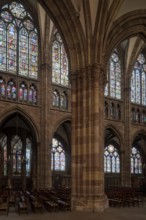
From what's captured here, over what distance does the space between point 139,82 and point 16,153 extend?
664 inches

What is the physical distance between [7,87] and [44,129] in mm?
4919

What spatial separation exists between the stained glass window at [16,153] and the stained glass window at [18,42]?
7313mm

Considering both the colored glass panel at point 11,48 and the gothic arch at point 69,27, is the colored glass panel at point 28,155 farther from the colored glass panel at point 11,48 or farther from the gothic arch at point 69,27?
the gothic arch at point 69,27

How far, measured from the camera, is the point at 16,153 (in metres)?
34.5

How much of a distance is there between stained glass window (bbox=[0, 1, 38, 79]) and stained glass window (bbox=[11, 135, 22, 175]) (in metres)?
7.31

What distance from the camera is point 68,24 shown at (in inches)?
794

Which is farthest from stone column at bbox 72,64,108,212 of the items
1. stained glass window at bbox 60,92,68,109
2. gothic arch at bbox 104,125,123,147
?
gothic arch at bbox 104,125,123,147

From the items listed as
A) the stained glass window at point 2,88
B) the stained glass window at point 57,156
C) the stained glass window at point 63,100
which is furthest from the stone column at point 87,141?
the stained glass window at point 57,156

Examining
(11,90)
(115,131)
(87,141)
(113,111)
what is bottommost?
(87,141)

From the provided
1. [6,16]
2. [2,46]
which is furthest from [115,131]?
[6,16]

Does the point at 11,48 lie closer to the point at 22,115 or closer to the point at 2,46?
the point at 2,46

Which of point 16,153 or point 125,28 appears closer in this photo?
point 125,28

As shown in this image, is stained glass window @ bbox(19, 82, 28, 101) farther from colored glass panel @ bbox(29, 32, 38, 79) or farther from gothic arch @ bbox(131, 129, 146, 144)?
gothic arch @ bbox(131, 129, 146, 144)

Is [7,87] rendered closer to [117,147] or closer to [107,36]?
[107,36]
